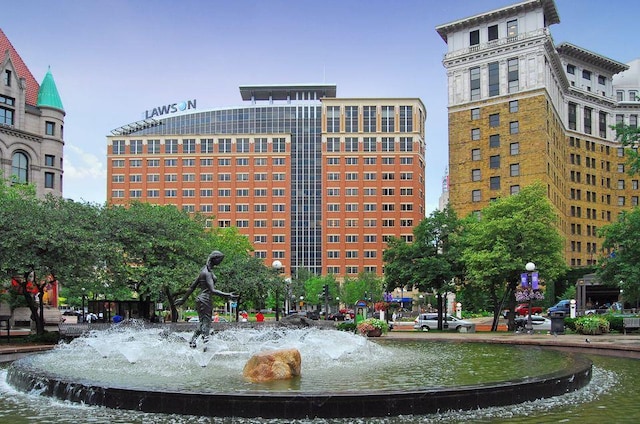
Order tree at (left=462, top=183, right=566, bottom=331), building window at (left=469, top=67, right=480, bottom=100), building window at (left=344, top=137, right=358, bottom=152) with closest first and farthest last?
tree at (left=462, top=183, right=566, bottom=331)
building window at (left=469, top=67, right=480, bottom=100)
building window at (left=344, top=137, right=358, bottom=152)

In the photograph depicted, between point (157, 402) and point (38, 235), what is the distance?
67.7 ft

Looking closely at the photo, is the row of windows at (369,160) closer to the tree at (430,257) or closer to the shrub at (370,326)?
the tree at (430,257)

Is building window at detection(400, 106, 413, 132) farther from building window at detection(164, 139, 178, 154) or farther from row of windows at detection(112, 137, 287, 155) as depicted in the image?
building window at detection(164, 139, 178, 154)

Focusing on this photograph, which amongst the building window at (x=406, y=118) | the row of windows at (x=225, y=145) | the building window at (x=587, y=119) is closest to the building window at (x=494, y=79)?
the building window at (x=587, y=119)

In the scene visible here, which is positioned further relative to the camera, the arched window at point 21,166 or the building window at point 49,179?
the building window at point 49,179

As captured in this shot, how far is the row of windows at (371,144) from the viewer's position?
139750mm

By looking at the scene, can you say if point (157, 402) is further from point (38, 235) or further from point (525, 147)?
point (525, 147)

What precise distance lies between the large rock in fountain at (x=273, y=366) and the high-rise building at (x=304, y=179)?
12220 cm

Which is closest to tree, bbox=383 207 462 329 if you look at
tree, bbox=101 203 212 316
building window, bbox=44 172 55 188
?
tree, bbox=101 203 212 316

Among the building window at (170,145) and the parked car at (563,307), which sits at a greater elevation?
the building window at (170,145)

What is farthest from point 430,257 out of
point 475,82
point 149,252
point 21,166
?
point 475,82

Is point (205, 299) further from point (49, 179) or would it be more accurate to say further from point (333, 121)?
point (333, 121)

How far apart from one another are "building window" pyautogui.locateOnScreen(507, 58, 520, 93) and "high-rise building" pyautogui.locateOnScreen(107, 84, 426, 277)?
5468 centimetres

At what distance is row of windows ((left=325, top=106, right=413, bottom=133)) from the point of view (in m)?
140
